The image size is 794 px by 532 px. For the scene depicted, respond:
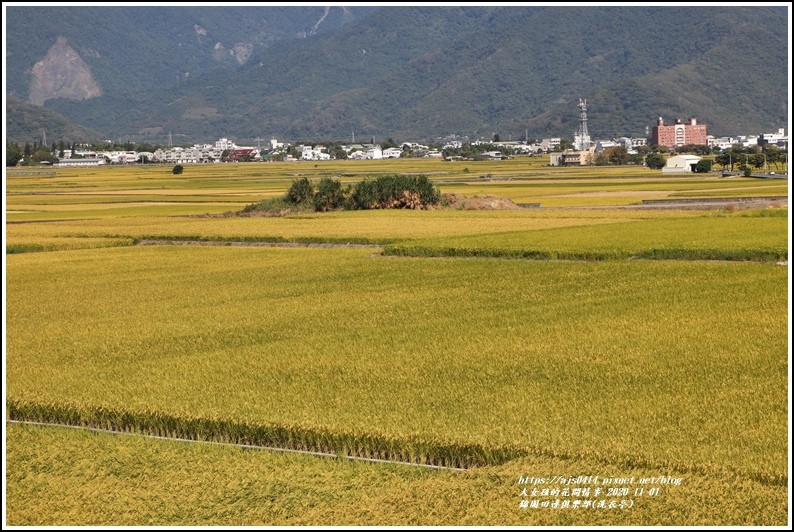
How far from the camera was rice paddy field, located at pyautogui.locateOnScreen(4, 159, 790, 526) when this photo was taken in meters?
7.96

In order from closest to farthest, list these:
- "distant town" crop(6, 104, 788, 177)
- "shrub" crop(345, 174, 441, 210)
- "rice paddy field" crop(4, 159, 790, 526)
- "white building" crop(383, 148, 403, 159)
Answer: "rice paddy field" crop(4, 159, 790, 526) < "shrub" crop(345, 174, 441, 210) < "distant town" crop(6, 104, 788, 177) < "white building" crop(383, 148, 403, 159)

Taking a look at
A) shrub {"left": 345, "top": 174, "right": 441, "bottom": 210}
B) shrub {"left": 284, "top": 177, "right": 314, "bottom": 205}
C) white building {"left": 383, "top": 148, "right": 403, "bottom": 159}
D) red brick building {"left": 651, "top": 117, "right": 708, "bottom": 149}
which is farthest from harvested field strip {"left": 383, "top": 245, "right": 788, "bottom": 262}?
red brick building {"left": 651, "top": 117, "right": 708, "bottom": 149}

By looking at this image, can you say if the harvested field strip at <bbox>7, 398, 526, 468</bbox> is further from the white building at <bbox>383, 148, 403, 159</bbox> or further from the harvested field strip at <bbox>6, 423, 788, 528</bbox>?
the white building at <bbox>383, 148, 403, 159</bbox>

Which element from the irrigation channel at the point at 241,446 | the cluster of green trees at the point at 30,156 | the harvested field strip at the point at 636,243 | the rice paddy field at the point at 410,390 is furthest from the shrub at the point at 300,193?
the cluster of green trees at the point at 30,156

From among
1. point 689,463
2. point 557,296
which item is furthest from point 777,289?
point 689,463

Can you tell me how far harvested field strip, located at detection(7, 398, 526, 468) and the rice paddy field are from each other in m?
0.02

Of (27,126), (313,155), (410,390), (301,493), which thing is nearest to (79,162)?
(313,155)

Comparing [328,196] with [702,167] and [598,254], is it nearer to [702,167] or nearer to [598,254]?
[598,254]

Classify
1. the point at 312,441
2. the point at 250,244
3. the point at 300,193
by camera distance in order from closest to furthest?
the point at 312,441, the point at 250,244, the point at 300,193

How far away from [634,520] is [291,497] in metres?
2.68

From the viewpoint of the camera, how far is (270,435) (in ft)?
31.6

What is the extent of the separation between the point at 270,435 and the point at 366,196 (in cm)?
3336

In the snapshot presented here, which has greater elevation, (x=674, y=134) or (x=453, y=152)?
(x=674, y=134)

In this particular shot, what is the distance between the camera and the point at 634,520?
727cm
